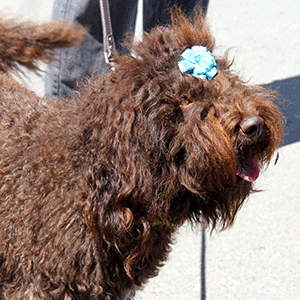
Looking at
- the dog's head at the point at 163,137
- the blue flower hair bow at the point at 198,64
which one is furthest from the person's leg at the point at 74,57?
the blue flower hair bow at the point at 198,64

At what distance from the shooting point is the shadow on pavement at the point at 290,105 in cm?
359

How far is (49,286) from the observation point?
5.86 feet

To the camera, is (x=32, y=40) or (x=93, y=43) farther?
(x=93, y=43)

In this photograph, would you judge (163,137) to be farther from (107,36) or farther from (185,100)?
(107,36)

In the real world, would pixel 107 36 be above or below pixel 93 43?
above

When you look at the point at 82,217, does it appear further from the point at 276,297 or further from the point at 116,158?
the point at 276,297

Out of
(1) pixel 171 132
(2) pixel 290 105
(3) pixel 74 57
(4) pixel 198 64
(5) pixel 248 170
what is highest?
(4) pixel 198 64

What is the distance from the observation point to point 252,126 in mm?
1523

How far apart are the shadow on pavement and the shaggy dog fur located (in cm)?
196

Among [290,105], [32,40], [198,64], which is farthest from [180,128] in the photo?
[290,105]

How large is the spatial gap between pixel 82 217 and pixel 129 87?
0.58 meters

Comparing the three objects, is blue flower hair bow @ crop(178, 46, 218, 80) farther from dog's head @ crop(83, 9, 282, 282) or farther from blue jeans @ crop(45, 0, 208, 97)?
blue jeans @ crop(45, 0, 208, 97)

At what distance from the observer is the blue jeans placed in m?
2.72

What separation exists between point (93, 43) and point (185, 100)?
56.3 inches
